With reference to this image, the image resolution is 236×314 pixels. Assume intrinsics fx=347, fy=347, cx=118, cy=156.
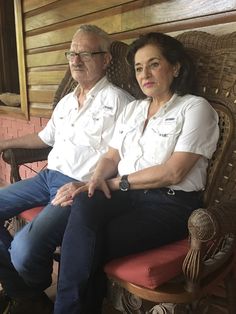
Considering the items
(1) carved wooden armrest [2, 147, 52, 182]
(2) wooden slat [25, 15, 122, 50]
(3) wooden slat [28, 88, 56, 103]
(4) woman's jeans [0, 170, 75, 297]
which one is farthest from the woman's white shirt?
(3) wooden slat [28, 88, 56, 103]

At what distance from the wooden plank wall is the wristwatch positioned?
829mm

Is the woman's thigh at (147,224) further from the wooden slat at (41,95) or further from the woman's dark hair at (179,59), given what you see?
the wooden slat at (41,95)

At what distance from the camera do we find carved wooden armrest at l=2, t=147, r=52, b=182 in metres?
Result: 1.96

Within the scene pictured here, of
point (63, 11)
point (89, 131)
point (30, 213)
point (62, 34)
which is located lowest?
point (30, 213)

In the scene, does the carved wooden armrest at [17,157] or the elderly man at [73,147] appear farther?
the carved wooden armrest at [17,157]

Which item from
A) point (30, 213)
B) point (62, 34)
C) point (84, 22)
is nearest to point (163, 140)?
point (30, 213)

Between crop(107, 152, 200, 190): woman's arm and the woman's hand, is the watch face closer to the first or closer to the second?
crop(107, 152, 200, 190): woman's arm

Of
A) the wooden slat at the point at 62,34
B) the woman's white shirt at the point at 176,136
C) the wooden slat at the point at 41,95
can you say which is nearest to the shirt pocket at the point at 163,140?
the woman's white shirt at the point at 176,136

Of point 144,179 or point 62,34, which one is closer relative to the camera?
point 144,179

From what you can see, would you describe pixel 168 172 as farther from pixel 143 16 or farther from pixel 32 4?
pixel 32 4

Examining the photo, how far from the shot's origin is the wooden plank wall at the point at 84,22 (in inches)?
65.5

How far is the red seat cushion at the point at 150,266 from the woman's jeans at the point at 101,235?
0.03m

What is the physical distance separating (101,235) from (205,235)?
1.23 ft

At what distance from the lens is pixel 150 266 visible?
108 centimetres
